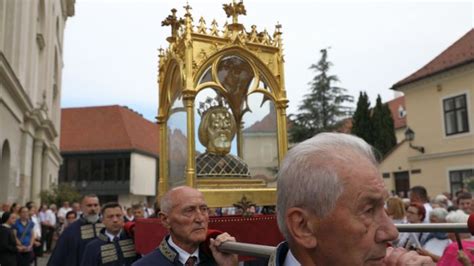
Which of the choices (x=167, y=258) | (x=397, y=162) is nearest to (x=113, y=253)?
(x=167, y=258)

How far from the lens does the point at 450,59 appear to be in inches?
934

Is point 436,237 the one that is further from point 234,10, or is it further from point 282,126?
point 234,10

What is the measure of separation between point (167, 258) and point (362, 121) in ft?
117

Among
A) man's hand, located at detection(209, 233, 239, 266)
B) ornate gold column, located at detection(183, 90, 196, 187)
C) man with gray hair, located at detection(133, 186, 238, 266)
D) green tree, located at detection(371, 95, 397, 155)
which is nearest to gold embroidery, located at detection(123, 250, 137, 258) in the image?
ornate gold column, located at detection(183, 90, 196, 187)

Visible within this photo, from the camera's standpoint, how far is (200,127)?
4.19 m

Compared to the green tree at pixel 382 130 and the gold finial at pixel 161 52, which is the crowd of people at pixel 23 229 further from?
the green tree at pixel 382 130

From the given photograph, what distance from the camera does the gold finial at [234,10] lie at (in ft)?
14.1

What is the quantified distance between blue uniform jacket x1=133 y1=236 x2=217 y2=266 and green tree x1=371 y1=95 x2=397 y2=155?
1387 inches

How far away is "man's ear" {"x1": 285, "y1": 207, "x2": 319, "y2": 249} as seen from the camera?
1.28 m

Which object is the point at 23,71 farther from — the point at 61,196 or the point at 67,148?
the point at 67,148

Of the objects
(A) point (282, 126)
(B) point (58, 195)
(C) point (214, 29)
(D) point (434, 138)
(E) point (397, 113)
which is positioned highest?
(E) point (397, 113)

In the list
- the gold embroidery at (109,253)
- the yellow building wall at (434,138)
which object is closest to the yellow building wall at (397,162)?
the yellow building wall at (434,138)

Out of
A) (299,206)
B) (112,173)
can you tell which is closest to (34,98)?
(299,206)

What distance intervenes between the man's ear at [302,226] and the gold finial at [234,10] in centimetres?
321
